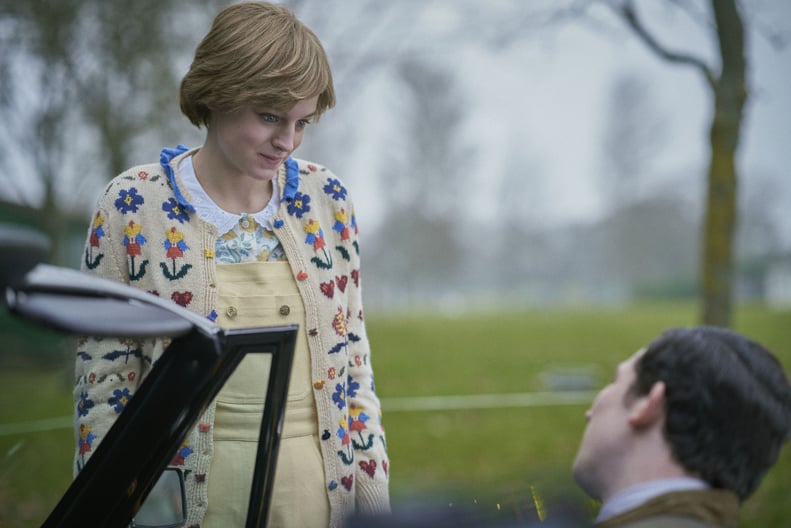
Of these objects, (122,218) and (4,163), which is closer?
(122,218)

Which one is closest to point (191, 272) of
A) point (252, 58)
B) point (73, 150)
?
point (252, 58)

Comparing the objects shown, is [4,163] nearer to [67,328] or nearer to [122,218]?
[122,218]

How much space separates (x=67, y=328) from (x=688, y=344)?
1175 mm

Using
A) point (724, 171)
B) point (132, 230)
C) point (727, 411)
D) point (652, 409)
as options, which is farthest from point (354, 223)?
point (724, 171)

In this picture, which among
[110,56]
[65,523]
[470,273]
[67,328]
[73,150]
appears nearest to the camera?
[67,328]

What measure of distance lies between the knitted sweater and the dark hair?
0.94 metres

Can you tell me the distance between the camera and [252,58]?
1998 millimetres

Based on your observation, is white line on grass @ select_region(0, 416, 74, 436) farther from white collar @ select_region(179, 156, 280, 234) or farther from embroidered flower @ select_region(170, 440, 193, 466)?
white collar @ select_region(179, 156, 280, 234)

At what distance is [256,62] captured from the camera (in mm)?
1996

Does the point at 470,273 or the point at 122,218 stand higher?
the point at 122,218

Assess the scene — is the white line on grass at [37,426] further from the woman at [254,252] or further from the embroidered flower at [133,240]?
the embroidered flower at [133,240]

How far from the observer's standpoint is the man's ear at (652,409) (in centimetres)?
155

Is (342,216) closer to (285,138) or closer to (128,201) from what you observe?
(285,138)

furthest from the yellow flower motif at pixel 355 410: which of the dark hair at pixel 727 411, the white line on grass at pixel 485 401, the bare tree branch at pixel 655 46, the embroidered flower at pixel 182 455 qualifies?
the white line on grass at pixel 485 401
